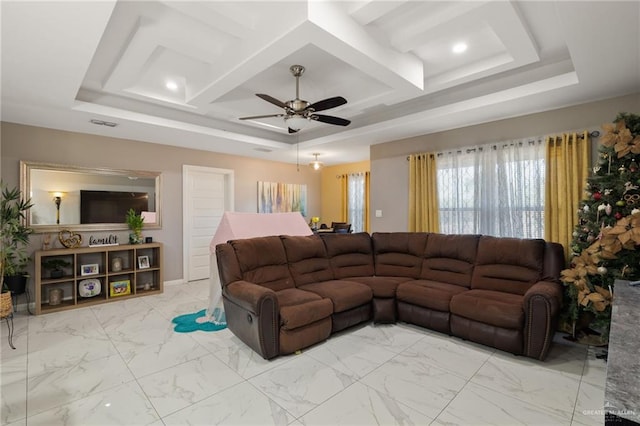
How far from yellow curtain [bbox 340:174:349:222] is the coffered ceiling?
2.78m

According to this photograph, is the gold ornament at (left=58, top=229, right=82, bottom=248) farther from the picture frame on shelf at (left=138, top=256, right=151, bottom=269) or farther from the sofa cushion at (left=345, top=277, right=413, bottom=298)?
the sofa cushion at (left=345, top=277, right=413, bottom=298)

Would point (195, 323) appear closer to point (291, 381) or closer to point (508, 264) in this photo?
point (291, 381)

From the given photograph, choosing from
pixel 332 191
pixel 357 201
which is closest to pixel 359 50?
A: pixel 357 201

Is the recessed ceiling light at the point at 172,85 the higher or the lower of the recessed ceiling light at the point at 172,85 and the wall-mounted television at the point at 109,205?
the higher

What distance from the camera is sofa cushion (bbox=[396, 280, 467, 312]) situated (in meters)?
3.13

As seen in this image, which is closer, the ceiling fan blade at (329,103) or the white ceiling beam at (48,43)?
the white ceiling beam at (48,43)

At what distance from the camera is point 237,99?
154 inches

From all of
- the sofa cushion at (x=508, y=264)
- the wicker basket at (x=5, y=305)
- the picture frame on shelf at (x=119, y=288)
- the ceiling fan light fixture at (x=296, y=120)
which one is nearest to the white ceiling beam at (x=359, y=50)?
the ceiling fan light fixture at (x=296, y=120)

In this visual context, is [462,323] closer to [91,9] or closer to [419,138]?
[419,138]

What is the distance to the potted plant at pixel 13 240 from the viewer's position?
354 cm

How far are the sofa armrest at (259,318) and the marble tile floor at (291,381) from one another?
0.13 metres

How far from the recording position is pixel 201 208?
591 centimetres

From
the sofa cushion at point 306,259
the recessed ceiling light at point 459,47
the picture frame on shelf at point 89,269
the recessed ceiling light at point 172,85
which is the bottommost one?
the picture frame on shelf at point 89,269

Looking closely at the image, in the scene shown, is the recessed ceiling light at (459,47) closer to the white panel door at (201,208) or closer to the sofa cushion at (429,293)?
the sofa cushion at (429,293)
